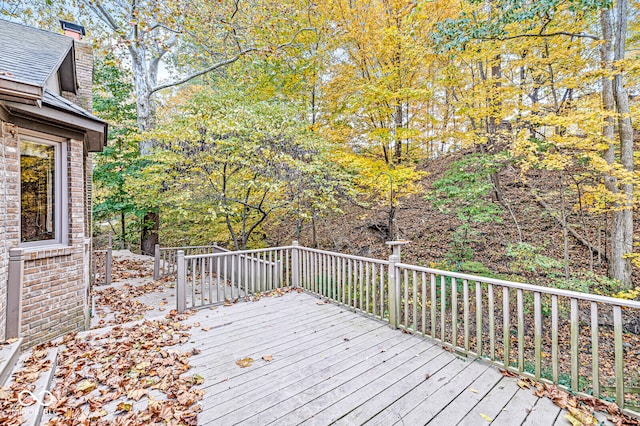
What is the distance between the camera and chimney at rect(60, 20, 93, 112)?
6.39 metres

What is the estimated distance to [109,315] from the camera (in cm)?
538

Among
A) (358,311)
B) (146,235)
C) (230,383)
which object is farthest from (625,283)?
(146,235)

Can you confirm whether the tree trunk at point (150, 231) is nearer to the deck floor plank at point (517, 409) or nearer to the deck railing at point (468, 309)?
the deck railing at point (468, 309)

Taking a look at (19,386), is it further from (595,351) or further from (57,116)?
(595,351)

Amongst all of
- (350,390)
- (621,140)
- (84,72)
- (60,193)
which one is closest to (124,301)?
(60,193)

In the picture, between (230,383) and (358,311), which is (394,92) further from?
(230,383)

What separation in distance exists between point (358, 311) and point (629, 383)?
4.28 meters

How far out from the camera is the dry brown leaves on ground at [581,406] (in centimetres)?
222

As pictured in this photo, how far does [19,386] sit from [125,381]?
768 mm

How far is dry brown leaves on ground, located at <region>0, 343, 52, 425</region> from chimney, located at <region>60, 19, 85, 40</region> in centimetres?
671

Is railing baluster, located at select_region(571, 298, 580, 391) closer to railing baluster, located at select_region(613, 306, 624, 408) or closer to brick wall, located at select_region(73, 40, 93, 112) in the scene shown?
railing baluster, located at select_region(613, 306, 624, 408)

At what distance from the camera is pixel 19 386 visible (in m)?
2.45

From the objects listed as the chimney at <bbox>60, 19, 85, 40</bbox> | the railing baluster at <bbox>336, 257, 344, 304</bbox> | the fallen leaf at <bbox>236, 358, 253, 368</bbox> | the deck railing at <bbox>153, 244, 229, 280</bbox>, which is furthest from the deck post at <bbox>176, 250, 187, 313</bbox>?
the chimney at <bbox>60, 19, 85, 40</bbox>

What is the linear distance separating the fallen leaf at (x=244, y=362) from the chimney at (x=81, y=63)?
673 centimetres
